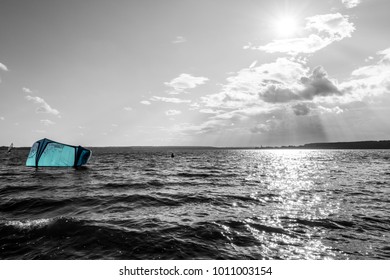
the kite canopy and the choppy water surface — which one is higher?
the kite canopy

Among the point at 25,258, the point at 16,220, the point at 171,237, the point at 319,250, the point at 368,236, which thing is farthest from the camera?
the point at 16,220

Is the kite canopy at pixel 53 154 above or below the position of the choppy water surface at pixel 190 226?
above

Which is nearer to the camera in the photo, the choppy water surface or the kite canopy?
the choppy water surface

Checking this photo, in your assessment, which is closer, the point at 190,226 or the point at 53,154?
the point at 190,226

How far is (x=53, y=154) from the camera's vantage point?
120 feet

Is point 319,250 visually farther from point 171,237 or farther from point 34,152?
point 34,152

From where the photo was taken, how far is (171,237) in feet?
28.9

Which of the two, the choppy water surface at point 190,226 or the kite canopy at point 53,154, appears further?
the kite canopy at point 53,154

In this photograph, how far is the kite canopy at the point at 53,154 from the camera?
36.4 metres

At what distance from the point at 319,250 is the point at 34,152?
1659 inches

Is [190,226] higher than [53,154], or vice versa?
[53,154]

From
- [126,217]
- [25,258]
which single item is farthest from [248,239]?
[25,258]

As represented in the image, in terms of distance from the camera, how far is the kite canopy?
36.4m
